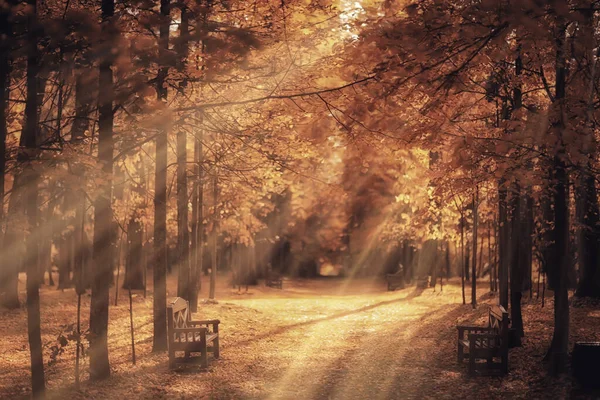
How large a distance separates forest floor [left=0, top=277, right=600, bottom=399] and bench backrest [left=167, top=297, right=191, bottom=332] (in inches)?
31.8

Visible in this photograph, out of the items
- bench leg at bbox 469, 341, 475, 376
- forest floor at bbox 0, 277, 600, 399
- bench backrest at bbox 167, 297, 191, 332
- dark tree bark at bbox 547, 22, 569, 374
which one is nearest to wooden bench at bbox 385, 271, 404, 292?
forest floor at bbox 0, 277, 600, 399

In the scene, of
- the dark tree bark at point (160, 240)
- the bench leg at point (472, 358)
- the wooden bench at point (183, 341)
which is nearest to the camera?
the bench leg at point (472, 358)

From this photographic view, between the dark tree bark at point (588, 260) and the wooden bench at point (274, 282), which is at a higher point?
the dark tree bark at point (588, 260)

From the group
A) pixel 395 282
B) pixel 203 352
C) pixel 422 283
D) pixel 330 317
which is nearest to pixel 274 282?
pixel 395 282

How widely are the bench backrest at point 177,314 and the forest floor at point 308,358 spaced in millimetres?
807

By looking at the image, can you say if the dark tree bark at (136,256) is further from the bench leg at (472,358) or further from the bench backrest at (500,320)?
the bench leg at (472,358)

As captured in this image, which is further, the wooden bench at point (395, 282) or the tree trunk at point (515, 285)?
the wooden bench at point (395, 282)

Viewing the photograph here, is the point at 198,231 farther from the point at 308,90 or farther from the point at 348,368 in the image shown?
the point at 308,90

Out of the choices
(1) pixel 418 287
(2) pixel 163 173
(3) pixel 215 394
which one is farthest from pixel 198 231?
(1) pixel 418 287

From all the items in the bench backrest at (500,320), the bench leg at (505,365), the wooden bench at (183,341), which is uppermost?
the bench backrest at (500,320)

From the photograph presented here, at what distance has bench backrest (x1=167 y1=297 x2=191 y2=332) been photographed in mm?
11734

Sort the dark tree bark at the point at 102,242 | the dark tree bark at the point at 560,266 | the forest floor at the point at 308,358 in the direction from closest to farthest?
the dark tree bark at the point at 102,242, the forest floor at the point at 308,358, the dark tree bark at the point at 560,266

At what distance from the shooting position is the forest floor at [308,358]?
389 inches

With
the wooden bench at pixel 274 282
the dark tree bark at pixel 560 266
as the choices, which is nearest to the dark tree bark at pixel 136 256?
the wooden bench at pixel 274 282
